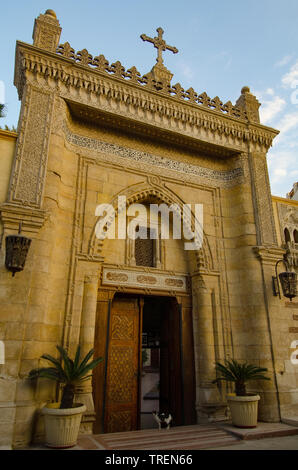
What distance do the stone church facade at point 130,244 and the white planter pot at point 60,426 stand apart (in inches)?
11.9

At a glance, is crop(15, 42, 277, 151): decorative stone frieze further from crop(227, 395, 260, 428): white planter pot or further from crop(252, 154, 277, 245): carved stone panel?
crop(227, 395, 260, 428): white planter pot

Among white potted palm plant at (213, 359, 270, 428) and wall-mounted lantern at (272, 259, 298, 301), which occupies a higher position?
wall-mounted lantern at (272, 259, 298, 301)

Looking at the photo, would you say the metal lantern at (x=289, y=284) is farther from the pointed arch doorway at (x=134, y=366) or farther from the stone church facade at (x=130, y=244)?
the pointed arch doorway at (x=134, y=366)

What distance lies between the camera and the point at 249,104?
799 centimetres

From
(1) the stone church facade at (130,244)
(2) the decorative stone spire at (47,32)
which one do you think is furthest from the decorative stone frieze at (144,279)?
(2) the decorative stone spire at (47,32)

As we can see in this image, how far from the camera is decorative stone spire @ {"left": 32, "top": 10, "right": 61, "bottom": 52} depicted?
6.00 m

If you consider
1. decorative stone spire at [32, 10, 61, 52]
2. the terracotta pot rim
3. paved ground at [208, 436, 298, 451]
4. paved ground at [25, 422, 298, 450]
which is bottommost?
paved ground at [208, 436, 298, 451]

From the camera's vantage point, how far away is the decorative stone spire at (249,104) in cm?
789

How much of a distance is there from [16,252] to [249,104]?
→ 21.5 feet

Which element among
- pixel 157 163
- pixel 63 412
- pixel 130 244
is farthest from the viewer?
pixel 157 163

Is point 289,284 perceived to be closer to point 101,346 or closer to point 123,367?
point 123,367

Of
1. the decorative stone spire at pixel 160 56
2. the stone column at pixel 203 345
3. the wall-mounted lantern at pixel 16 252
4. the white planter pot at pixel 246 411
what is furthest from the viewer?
the decorative stone spire at pixel 160 56

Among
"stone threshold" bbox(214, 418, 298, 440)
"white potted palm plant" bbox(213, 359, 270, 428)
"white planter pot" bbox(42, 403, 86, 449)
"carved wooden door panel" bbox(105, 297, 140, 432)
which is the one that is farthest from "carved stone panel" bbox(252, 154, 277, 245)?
"white planter pot" bbox(42, 403, 86, 449)

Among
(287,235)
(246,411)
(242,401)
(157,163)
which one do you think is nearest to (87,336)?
(242,401)
